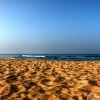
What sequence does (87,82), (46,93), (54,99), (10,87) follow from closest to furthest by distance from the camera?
1. (54,99)
2. (46,93)
3. (10,87)
4. (87,82)

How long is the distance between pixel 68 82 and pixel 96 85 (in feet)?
2.70

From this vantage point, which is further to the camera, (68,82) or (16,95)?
(68,82)

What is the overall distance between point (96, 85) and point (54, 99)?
153 cm

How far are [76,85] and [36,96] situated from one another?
4.47 ft

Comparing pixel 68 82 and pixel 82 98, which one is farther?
pixel 68 82

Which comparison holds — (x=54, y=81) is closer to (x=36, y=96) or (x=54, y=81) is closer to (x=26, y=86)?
(x=26, y=86)

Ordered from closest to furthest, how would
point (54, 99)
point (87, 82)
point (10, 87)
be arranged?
1. point (54, 99)
2. point (10, 87)
3. point (87, 82)

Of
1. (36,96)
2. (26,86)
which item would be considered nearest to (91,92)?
(36,96)

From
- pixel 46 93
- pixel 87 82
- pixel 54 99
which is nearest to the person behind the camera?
pixel 54 99

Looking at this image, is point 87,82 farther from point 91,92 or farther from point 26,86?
point 26,86

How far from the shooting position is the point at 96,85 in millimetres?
5348

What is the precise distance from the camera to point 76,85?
541cm

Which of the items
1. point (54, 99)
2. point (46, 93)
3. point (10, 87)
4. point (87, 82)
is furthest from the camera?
point (87, 82)

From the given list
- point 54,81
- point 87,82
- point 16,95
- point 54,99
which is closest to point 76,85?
point 87,82
